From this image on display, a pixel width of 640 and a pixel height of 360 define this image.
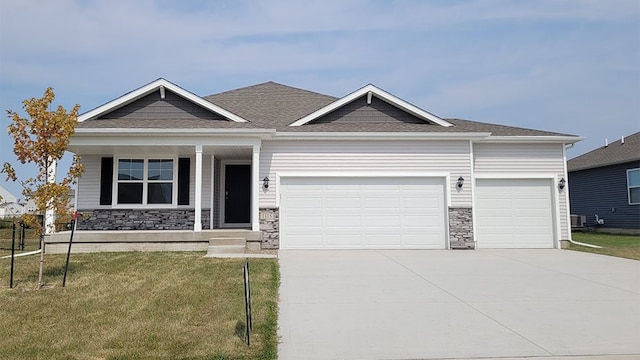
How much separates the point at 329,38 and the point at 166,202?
8.10 m

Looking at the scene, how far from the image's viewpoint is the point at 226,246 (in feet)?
34.0

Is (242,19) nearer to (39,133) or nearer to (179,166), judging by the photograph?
(179,166)

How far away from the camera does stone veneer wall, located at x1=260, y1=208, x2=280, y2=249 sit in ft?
37.9

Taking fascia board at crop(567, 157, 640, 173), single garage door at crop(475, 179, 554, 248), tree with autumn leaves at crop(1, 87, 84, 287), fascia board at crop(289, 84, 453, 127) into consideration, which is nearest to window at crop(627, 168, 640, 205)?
fascia board at crop(567, 157, 640, 173)

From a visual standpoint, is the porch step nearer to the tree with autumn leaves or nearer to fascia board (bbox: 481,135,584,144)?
the tree with autumn leaves

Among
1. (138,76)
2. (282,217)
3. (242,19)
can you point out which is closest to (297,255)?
(282,217)

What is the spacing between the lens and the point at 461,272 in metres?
8.01

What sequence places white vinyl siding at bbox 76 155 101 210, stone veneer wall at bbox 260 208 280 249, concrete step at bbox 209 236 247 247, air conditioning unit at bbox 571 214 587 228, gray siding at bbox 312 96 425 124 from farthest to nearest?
air conditioning unit at bbox 571 214 587 228, gray siding at bbox 312 96 425 124, white vinyl siding at bbox 76 155 101 210, stone veneer wall at bbox 260 208 280 249, concrete step at bbox 209 236 247 247

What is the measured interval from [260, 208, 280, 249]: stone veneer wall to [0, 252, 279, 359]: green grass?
2.92 meters

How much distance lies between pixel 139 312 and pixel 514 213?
36.3 feet

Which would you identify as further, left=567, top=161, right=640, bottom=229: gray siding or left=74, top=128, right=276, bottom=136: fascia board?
left=567, top=161, right=640, bottom=229: gray siding

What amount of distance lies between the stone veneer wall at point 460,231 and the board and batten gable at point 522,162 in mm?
1590

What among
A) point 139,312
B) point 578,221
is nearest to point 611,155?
point 578,221

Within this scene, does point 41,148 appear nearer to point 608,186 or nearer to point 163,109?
point 163,109
